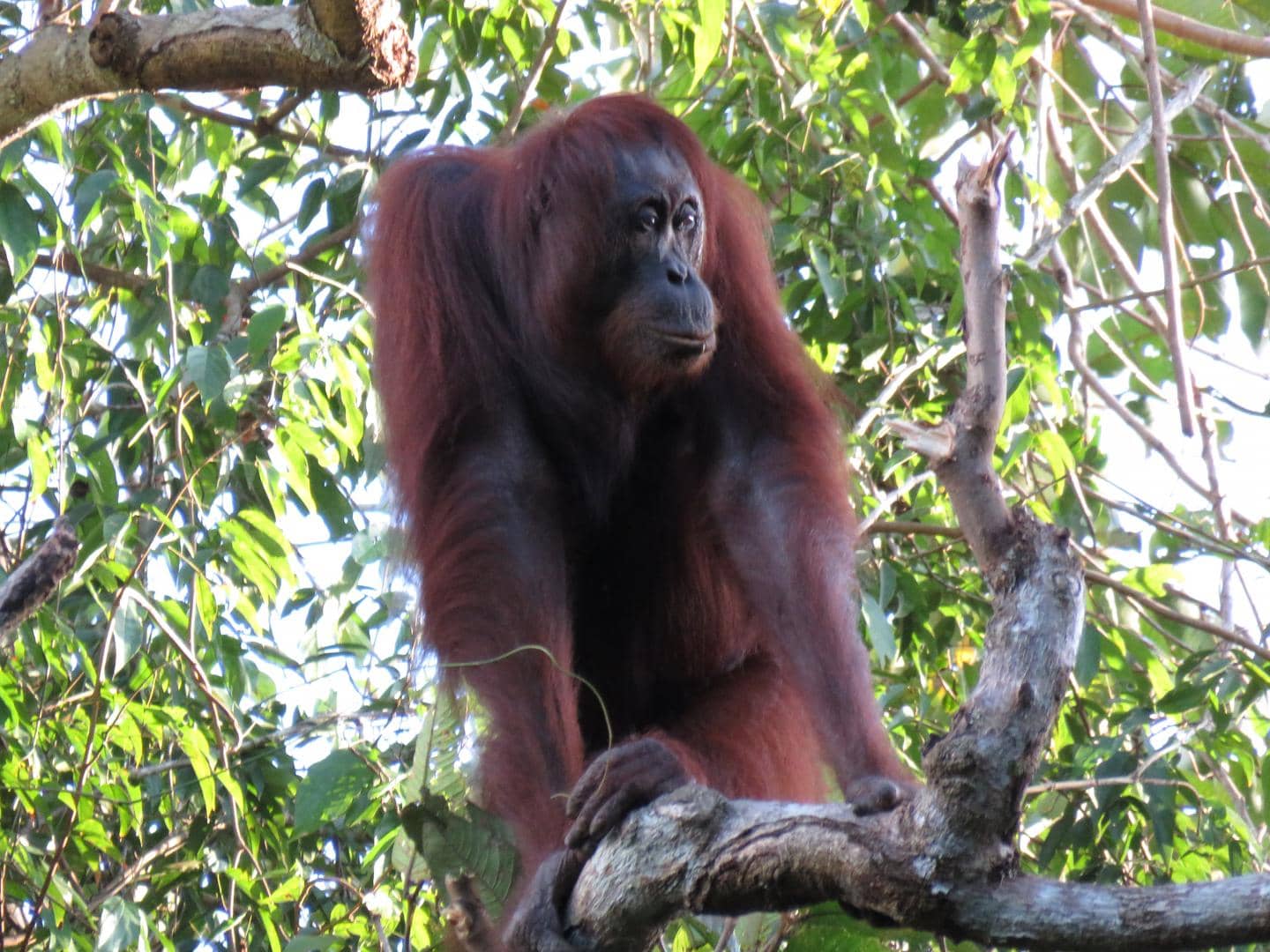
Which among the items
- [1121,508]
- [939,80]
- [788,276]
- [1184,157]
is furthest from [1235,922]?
[1184,157]

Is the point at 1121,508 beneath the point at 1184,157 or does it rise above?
beneath

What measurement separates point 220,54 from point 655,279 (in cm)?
91

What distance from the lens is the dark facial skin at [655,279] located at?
114 inches

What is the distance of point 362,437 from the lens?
12.8 feet

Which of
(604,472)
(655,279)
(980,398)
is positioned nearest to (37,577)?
(604,472)

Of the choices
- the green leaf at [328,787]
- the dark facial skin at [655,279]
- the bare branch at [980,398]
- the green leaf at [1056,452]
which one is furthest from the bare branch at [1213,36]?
the green leaf at [328,787]

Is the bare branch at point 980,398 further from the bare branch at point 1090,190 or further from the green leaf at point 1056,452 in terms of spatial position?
the green leaf at point 1056,452

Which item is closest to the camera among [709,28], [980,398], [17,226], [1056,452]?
[980,398]

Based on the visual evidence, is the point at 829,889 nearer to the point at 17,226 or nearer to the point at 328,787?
the point at 328,787

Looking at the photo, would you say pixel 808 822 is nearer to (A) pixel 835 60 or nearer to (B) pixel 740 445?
(B) pixel 740 445

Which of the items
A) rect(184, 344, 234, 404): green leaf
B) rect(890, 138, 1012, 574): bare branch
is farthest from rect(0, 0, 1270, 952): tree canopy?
rect(890, 138, 1012, 574): bare branch

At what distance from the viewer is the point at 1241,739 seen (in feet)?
11.1

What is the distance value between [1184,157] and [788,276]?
167 centimetres

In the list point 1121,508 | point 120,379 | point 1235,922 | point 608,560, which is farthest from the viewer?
point 120,379
